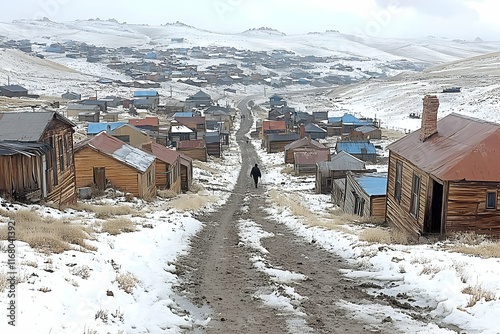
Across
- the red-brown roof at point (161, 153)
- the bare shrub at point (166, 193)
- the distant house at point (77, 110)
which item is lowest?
the distant house at point (77, 110)

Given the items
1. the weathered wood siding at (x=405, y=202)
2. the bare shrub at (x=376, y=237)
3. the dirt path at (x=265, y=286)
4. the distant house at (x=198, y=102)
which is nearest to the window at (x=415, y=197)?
the weathered wood siding at (x=405, y=202)

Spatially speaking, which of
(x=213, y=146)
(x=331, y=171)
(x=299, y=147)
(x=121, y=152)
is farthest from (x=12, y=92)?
(x=331, y=171)

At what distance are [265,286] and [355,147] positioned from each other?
43382 millimetres

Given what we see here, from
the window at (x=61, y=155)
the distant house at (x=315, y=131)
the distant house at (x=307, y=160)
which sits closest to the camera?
the window at (x=61, y=155)

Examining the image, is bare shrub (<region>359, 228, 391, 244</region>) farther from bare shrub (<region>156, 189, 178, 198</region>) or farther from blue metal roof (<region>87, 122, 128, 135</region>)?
blue metal roof (<region>87, 122, 128, 135</region>)

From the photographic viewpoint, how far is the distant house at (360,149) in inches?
2021

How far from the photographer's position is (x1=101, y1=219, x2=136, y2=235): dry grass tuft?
14.1 meters

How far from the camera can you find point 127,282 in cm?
960

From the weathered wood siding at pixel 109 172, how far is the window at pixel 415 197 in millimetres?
15006

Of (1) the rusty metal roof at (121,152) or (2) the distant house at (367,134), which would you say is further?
(2) the distant house at (367,134)

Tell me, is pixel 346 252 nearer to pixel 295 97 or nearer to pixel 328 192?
pixel 328 192

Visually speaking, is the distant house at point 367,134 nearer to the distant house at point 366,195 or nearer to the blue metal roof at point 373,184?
the distant house at point 366,195

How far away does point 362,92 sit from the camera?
133 meters

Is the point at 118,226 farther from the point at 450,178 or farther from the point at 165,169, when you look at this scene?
the point at 165,169
